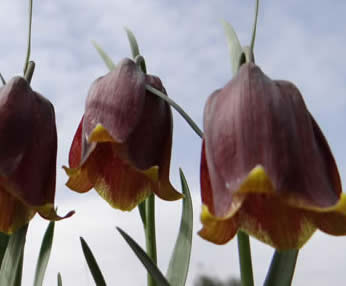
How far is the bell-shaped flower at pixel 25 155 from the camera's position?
1.49 metres

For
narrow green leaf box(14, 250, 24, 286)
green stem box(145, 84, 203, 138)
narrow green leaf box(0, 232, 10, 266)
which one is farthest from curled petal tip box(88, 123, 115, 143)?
narrow green leaf box(0, 232, 10, 266)

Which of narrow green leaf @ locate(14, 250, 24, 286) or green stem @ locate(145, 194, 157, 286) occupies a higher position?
green stem @ locate(145, 194, 157, 286)

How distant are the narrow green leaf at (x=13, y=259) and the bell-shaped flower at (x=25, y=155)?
0.08 feet

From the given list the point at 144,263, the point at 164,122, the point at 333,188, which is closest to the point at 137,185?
the point at 164,122

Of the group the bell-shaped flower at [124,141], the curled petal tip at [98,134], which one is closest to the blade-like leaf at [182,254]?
the bell-shaped flower at [124,141]

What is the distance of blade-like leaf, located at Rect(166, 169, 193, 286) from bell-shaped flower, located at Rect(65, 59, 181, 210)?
11 cm

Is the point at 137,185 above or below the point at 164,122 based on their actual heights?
below

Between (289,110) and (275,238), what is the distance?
0.95ft

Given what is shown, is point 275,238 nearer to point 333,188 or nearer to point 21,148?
point 333,188

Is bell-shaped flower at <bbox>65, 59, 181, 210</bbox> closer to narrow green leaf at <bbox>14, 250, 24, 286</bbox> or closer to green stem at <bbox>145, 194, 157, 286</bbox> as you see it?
green stem at <bbox>145, 194, 157, 286</bbox>

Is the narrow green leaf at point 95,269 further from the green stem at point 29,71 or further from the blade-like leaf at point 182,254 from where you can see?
the green stem at point 29,71

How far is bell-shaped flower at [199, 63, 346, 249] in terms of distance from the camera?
1.24 meters

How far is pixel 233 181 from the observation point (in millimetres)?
1251

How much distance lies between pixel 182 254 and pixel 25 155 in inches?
18.3
